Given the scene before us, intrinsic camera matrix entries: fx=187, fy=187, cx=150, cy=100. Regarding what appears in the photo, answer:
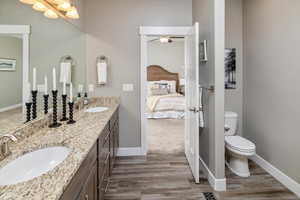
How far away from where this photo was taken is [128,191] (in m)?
2.19

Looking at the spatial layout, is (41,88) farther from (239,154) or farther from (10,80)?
(239,154)

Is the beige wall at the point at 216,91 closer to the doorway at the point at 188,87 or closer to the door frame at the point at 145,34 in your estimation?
the doorway at the point at 188,87

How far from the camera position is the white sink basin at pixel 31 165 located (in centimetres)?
96

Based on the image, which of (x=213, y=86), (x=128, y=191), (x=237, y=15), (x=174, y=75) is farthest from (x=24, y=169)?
(x=174, y=75)

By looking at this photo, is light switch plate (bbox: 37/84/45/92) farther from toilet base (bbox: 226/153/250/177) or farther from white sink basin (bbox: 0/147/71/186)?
toilet base (bbox: 226/153/250/177)

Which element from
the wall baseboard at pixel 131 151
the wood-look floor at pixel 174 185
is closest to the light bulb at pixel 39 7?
the wood-look floor at pixel 174 185

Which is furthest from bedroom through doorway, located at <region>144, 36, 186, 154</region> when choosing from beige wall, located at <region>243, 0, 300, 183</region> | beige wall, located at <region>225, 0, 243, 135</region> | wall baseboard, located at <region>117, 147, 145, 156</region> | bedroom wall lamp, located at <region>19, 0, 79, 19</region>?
bedroom wall lamp, located at <region>19, 0, 79, 19</region>

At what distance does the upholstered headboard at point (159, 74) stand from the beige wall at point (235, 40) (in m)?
4.38

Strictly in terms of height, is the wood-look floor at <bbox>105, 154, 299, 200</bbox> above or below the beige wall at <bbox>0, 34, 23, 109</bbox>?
below

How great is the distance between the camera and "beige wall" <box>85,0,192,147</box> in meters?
3.11

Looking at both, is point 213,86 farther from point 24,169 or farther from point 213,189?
point 24,169

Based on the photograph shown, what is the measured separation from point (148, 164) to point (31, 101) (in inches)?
74.3

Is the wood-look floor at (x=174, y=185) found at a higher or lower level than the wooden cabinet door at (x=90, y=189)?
lower

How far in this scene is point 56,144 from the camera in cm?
128
